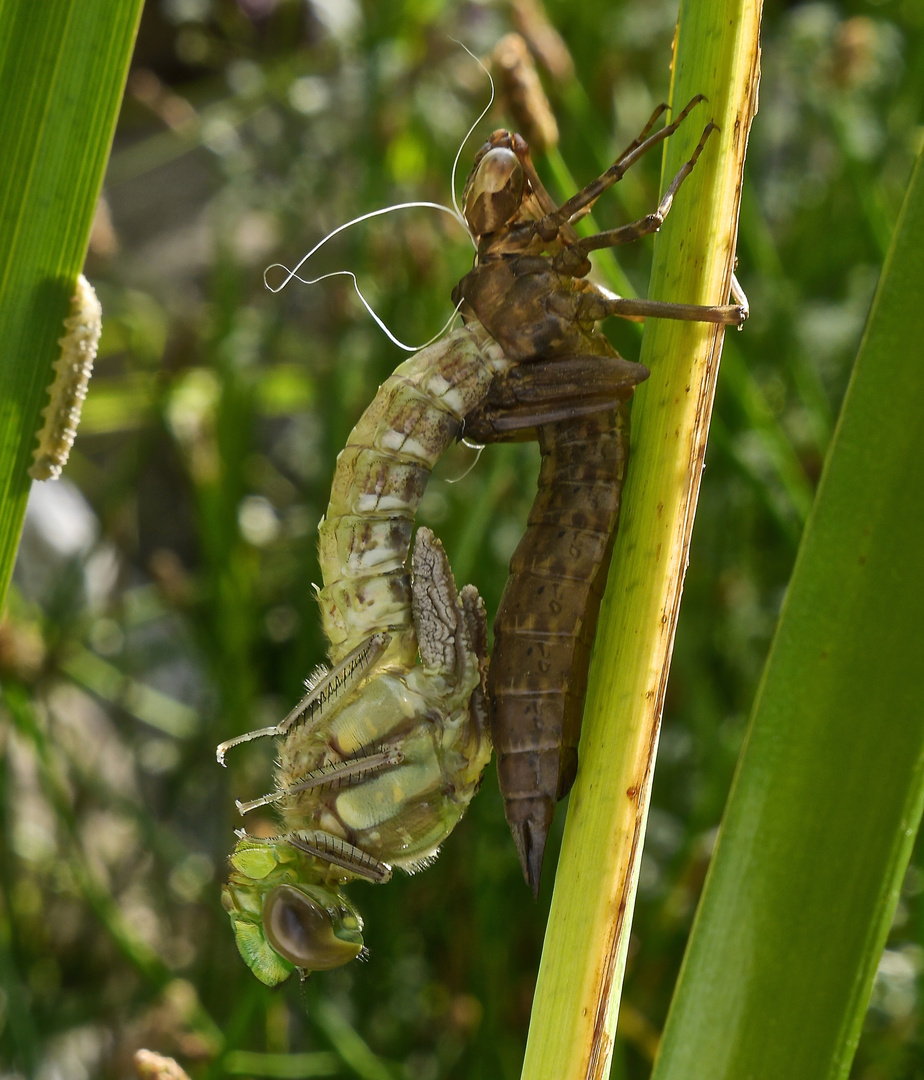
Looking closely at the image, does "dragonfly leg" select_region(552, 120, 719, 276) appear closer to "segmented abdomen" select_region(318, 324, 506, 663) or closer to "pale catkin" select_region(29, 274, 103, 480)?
"segmented abdomen" select_region(318, 324, 506, 663)

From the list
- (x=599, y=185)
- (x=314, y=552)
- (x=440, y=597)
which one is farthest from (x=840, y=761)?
(x=314, y=552)

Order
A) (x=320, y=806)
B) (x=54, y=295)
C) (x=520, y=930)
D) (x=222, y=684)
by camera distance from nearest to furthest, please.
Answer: (x=54, y=295)
(x=320, y=806)
(x=520, y=930)
(x=222, y=684)

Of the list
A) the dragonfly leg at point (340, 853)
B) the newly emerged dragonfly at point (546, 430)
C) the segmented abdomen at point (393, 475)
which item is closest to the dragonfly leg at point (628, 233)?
the newly emerged dragonfly at point (546, 430)

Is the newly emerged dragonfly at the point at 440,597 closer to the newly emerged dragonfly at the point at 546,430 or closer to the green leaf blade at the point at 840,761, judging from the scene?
the newly emerged dragonfly at the point at 546,430

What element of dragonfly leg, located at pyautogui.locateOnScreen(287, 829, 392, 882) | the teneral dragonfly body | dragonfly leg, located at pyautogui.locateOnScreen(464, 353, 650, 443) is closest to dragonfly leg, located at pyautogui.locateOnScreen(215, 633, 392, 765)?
the teneral dragonfly body

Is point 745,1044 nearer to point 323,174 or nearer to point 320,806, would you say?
point 320,806

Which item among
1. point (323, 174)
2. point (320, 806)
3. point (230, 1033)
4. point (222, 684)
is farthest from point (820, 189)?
point (230, 1033)
